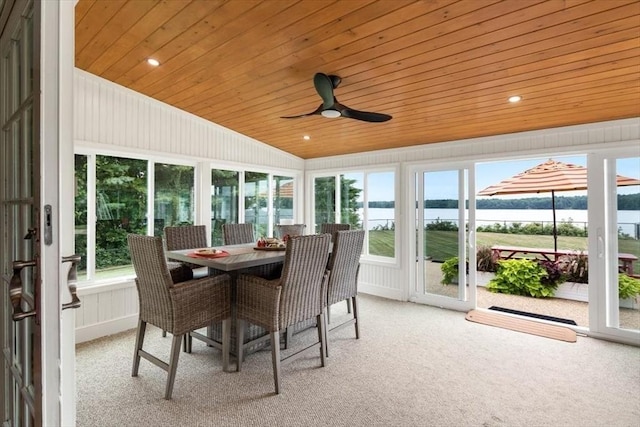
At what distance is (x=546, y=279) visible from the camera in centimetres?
519

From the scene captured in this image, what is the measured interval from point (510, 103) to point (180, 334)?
3.45 metres

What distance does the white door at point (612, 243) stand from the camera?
3270 mm

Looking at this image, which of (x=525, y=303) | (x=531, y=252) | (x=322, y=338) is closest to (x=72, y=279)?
(x=322, y=338)

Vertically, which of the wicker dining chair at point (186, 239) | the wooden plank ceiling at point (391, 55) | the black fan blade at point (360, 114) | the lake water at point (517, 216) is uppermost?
the wooden plank ceiling at point (391, 55)

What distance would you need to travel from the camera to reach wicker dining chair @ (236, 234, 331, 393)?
7.88 ft

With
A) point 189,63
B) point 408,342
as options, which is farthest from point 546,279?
point 189,63

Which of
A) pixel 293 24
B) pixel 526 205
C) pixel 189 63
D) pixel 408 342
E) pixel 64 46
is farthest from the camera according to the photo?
pixel 526 205

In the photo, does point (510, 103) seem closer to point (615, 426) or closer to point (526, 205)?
point (615, 426)

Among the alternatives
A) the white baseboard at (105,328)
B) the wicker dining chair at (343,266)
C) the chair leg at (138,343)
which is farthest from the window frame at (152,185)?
the wicker dining chair at (343,266)

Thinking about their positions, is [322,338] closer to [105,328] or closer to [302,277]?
[302,277]

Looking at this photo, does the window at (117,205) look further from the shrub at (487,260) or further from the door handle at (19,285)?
the shrub at (487,260)

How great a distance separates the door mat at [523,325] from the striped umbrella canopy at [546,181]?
2.43 metres

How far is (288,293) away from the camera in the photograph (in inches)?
97.0

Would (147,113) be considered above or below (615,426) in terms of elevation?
above
